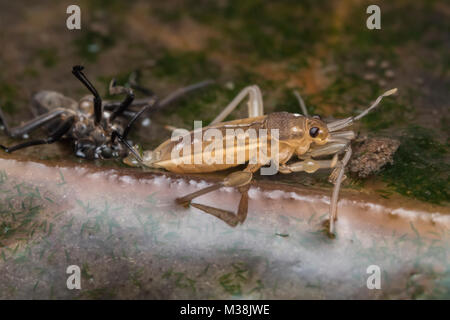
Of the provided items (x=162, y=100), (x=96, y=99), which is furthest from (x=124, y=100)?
(x=162, y=100)

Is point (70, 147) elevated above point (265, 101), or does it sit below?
below

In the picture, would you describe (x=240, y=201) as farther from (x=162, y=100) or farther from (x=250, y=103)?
(x=162, y=100)

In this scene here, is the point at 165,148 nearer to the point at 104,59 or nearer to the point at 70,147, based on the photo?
the point at 70,147

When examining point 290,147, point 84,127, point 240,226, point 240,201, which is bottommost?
point 240,226

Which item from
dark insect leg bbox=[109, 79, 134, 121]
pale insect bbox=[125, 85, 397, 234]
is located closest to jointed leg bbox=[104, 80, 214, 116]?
dark insect leg bbox=[109, 79, 134, 121]

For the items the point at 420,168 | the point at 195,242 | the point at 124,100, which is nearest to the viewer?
the point at 195,242

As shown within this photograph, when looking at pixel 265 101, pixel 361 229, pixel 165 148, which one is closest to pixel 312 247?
pixel 361 229

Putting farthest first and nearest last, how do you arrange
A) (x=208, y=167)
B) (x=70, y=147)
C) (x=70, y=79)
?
1. (x=70, y=79)
2. (x=70, y=147)
3. (x=208, y=167)
